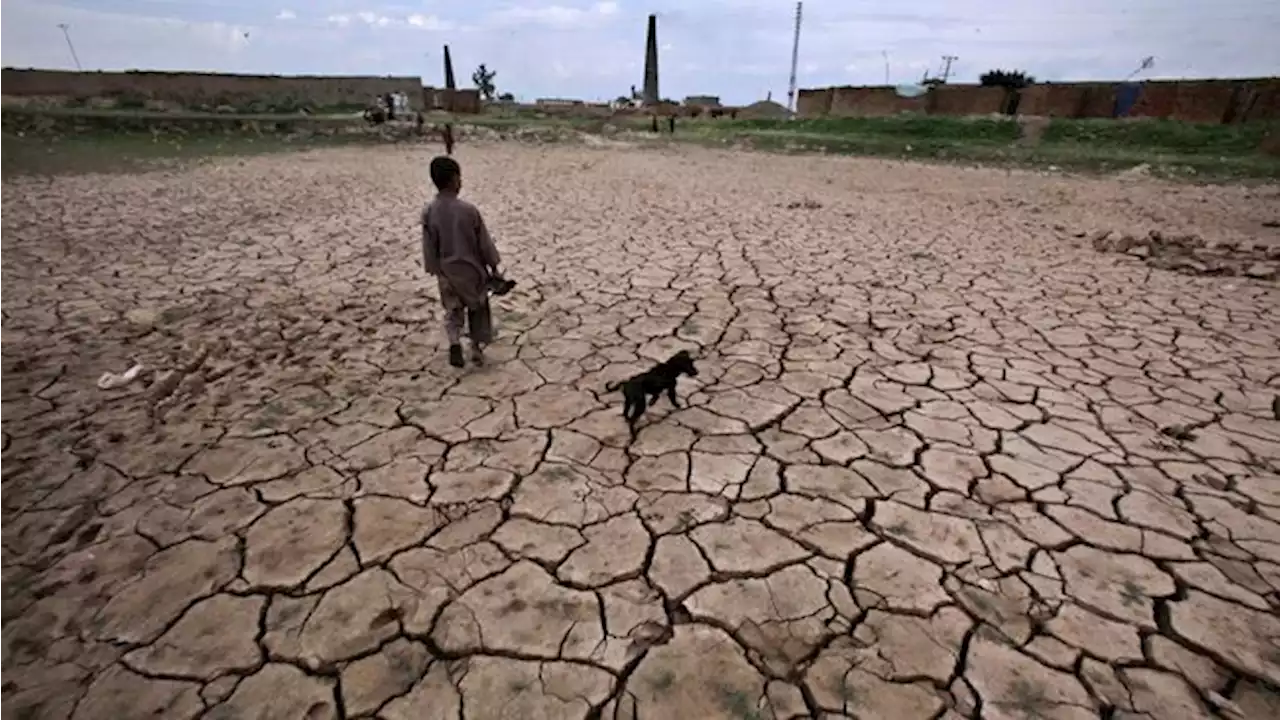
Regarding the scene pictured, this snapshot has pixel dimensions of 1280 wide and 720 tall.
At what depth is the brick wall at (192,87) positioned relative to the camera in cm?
1845

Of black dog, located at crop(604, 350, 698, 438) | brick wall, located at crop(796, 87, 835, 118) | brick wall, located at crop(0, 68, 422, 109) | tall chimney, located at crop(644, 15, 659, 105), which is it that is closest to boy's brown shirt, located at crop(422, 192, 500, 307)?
black dog, located at crop(604, 350, 698, 438)

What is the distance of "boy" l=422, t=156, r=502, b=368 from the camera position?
2916 mm

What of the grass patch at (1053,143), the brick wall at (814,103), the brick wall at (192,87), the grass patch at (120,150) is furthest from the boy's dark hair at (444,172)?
the brick wall at (814,103)

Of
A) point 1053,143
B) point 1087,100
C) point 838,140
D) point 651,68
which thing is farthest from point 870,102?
point 651,68

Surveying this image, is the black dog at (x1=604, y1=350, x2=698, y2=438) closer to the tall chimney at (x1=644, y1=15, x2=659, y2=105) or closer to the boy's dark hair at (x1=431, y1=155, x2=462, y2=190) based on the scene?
the boy's dark hair at (x1=431, y1=155, x2=462, y2=190)

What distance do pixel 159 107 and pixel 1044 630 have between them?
2409 centimetres

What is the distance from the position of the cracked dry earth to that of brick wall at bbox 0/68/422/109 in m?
19.1

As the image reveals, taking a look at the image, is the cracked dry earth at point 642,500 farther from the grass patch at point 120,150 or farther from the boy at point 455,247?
the grass patch at point 120,150

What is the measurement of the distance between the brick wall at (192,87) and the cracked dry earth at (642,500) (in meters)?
19.1

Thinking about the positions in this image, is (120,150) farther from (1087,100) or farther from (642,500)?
(1087,100)

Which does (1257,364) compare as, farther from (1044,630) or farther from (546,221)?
(546,221)

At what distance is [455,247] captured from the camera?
2955mm

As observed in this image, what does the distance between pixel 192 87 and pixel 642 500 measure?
24452mm

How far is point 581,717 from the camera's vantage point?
1493mm
